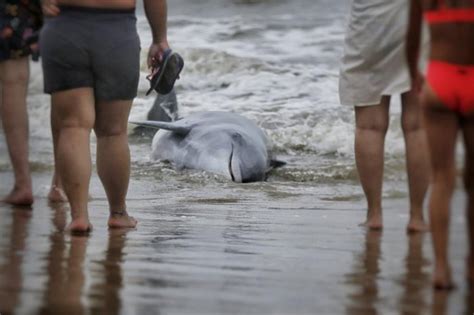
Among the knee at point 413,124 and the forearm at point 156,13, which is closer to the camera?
the knee at point 413,124

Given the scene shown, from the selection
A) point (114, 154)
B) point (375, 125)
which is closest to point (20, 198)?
point (114, 154)

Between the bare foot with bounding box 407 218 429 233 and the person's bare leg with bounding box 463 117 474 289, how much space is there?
1327 mm

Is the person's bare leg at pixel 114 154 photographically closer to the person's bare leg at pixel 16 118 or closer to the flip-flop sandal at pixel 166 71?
the flip-flop sandal at pixel 166 71

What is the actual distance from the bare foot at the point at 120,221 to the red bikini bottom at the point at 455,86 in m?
2.07

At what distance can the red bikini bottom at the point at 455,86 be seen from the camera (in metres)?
4.04

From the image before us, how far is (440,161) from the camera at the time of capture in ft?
13.5

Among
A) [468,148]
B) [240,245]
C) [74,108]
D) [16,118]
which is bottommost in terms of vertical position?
[240,245]

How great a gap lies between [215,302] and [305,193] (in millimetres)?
3808

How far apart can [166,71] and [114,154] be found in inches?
20.6

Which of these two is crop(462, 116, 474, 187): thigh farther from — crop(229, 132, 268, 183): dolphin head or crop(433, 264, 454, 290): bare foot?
crop(229, 132, 268, 183): dolphin head

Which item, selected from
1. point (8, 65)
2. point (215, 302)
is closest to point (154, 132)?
point (8, 65)

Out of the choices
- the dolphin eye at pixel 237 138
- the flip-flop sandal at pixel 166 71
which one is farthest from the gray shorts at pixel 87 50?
the dolphin eye at pixel 237 138

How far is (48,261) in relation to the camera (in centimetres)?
454

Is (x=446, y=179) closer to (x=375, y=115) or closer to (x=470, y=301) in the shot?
(x=470, y=301)
